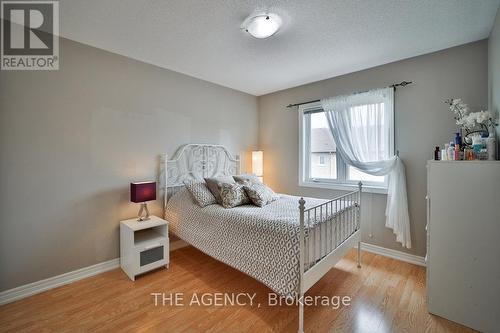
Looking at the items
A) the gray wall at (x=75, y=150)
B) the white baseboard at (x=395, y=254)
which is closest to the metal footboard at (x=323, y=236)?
the white baseboard at (x=395, y=254)

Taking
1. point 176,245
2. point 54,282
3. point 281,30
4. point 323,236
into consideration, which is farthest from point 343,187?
point 54,282

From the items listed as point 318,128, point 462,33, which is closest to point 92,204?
point 318,128

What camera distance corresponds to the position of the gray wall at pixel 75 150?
206cm

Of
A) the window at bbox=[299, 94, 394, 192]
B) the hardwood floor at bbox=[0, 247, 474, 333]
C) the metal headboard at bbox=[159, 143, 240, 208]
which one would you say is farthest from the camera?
the metal headboard at bbox=[159, 143, 240, 208]

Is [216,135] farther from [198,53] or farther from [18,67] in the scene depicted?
[18,67]

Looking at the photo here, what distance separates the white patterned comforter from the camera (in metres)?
1.70

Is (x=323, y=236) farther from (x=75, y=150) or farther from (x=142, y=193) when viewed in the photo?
(x=75, y=150)

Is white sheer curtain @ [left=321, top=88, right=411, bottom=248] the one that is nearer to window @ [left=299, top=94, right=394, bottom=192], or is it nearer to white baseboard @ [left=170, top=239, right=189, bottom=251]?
window @ [left=299, top=94, right=394, bottom=192]

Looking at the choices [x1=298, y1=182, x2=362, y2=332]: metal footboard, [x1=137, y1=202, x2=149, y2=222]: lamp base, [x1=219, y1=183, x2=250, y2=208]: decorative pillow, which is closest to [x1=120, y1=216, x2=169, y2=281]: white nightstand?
[x1=137, y1=202, x2=149, y2=222]: lamp base

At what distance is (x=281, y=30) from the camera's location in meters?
2.14

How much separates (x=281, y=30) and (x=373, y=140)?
6.23 feet

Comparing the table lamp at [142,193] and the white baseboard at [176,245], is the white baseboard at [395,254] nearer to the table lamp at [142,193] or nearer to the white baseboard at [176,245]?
the white baseboard at [176,245]

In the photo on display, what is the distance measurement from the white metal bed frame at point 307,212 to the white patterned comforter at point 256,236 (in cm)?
4
